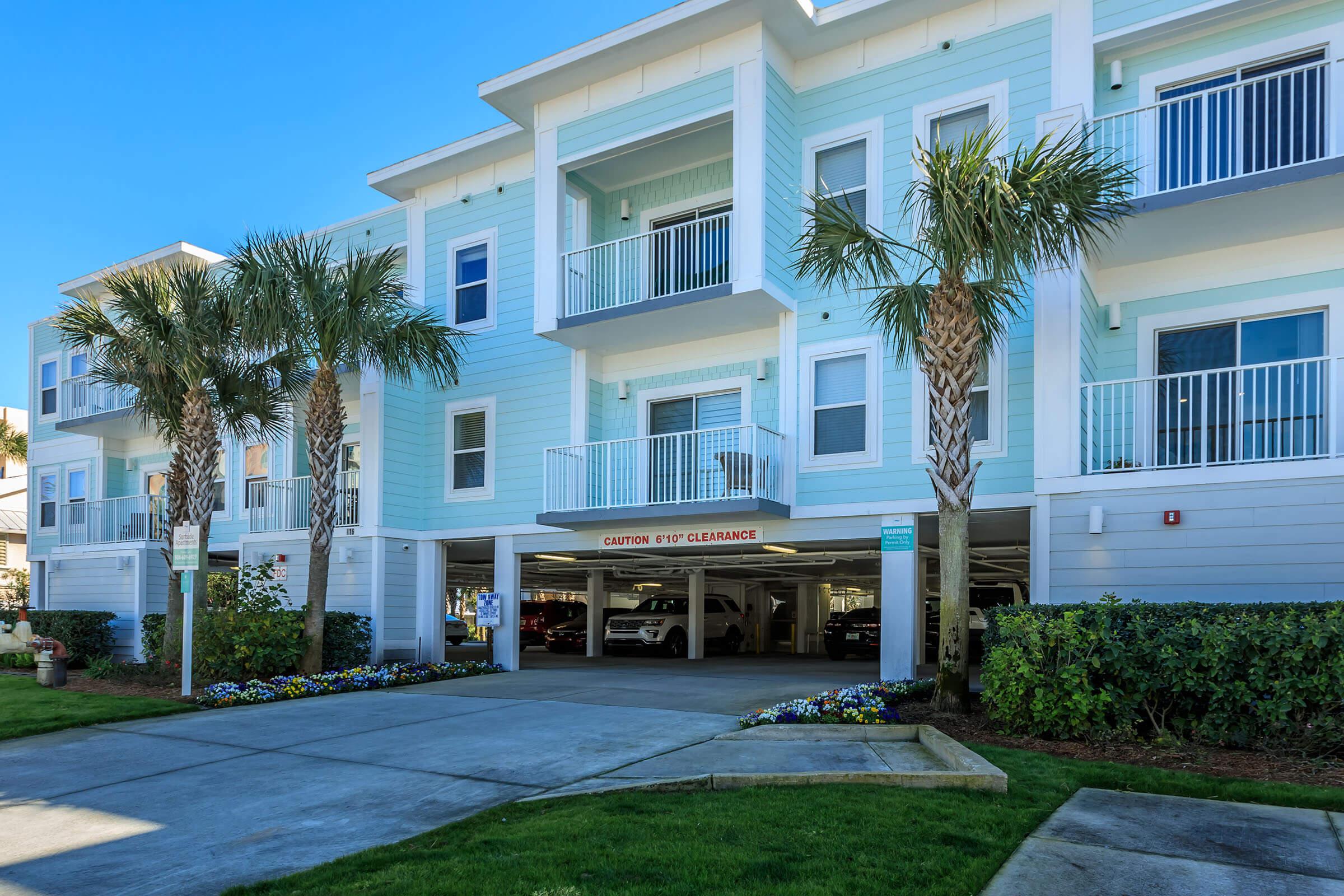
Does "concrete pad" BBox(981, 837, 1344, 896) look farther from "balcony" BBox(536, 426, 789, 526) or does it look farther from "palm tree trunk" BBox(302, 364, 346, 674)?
"palm tree trunk" BBox(302, 364, 346, 674)

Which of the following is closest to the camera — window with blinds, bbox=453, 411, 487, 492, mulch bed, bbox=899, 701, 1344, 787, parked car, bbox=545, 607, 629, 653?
mulch bed, bbox=899, 701, 1344, 787

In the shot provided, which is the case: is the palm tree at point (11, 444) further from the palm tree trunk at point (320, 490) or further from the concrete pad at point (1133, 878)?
the concrete pad at point (1133, 878)

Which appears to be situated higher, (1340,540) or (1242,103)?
(1242,103)

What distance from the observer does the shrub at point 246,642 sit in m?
14.3

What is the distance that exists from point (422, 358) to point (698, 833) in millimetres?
11600

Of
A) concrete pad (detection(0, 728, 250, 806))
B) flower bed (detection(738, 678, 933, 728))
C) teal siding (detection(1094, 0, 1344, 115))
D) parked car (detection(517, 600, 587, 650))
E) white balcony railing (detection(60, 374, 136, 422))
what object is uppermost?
teal siding (detection(1094, 0, 1344, 115))

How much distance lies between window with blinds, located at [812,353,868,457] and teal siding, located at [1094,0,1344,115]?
4594 millimetres

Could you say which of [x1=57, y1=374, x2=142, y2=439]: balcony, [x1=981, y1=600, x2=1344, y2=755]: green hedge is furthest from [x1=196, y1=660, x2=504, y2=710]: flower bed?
[x1=57, y1=374, x2=142, y2=439]: balcony

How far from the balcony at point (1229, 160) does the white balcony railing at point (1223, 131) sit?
0.6 inches

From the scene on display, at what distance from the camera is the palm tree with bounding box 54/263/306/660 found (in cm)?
1506

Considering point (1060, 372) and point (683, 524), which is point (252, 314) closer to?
point (683, 524)

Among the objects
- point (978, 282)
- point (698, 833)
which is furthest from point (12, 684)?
point (978, 282)

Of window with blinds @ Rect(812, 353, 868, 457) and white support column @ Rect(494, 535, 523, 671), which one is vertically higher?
window with blinds @ Rect(812, 353, 868, 457)

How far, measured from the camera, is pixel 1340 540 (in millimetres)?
9891
